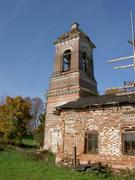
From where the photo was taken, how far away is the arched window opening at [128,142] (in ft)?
41.7

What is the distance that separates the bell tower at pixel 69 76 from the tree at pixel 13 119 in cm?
1002

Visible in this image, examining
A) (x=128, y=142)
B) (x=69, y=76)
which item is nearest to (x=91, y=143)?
(x=128, y=142)

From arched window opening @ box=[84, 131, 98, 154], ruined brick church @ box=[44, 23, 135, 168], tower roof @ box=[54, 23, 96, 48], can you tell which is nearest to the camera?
ruined brick church @ box=[44, 23, 135, 168]

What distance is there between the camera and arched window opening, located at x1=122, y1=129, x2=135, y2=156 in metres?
12.7

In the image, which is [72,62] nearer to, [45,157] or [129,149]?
[45,157]

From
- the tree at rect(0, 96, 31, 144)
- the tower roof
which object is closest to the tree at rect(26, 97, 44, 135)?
the tree at rect(0, 96, 31, 144)

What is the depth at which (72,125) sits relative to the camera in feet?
50.2

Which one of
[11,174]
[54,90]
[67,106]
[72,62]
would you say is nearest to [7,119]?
[54,90]

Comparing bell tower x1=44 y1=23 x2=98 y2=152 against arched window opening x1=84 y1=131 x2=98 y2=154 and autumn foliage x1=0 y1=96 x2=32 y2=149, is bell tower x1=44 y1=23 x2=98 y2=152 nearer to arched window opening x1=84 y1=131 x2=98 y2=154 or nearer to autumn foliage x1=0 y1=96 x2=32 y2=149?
arched window opening x1=84 y1=131 x2=98 y2=154

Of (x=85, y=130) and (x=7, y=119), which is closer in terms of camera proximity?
(x=85, y=130)

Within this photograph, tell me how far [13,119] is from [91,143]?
19.7 m

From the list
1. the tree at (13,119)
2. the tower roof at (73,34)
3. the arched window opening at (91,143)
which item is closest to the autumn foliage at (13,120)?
the tree at (13,119)

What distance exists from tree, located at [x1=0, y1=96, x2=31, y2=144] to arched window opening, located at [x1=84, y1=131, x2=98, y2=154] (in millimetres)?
16960

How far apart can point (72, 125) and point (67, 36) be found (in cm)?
1213
